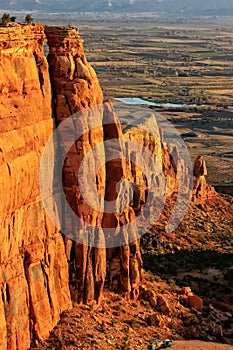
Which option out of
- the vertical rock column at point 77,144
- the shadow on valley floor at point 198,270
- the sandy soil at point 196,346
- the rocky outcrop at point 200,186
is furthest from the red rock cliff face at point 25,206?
the rocky outcrop at point 200,186

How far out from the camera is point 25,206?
1286 inches

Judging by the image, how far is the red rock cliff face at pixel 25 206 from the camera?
102 ft

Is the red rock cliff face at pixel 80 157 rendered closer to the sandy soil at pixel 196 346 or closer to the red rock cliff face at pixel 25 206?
the red rock cliff face at pixel 25 206

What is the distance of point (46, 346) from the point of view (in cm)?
3325

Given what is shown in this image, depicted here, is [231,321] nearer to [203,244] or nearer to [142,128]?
[203,244]

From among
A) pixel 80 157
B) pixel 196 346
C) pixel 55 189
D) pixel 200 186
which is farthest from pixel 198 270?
pixel 55 189

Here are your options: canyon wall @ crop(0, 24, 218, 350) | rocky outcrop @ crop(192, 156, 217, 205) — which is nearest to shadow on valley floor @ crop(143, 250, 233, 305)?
canyon wall @ crop(0, 24, 218, 350)

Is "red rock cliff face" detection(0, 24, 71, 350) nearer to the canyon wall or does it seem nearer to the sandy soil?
the canyon wall

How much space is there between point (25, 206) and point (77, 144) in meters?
4.89

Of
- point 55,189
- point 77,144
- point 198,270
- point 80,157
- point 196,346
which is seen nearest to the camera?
point 55,189

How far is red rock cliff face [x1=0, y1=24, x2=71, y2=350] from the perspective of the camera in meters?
31.1

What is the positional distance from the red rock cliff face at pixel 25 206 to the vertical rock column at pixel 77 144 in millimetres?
1046

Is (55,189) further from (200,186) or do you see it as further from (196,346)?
(200,186)

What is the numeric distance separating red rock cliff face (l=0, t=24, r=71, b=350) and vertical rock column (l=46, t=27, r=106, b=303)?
105 cm
